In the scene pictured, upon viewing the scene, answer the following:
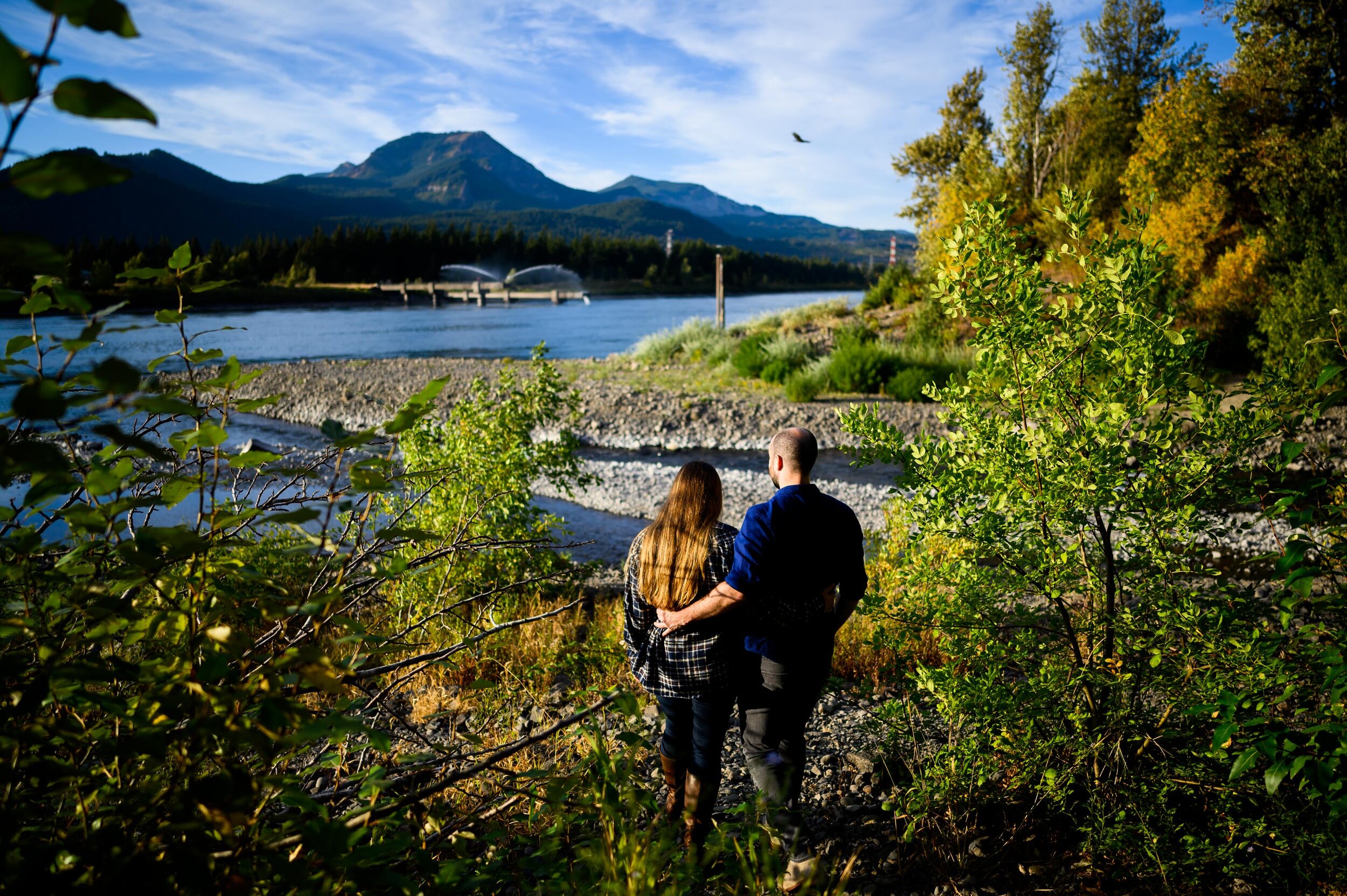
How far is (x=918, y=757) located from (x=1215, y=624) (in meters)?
1.38

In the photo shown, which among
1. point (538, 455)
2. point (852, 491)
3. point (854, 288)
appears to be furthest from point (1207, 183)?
point (854, 288)

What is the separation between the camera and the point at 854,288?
3770 inches

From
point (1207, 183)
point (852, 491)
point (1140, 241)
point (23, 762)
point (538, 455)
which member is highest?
point (1207, 183)

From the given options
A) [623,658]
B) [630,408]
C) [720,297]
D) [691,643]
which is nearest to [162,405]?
[691,643]

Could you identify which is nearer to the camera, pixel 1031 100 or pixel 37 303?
pixel 37 303

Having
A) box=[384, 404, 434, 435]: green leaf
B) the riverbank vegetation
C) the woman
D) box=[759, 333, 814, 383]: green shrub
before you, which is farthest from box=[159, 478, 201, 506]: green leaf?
box=[759, 333, 814, 383]: green shrub

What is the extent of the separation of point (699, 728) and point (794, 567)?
792mm

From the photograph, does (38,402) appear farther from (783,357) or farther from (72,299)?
(783,357)

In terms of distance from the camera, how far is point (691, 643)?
2.92 meters

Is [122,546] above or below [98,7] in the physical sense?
below

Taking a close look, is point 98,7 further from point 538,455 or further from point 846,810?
point 538,455

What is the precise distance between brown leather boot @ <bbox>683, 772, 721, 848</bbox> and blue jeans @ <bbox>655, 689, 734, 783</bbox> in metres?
0.02

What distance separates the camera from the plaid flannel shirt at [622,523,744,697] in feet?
9.55

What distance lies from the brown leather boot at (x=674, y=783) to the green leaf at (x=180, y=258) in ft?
8.04
